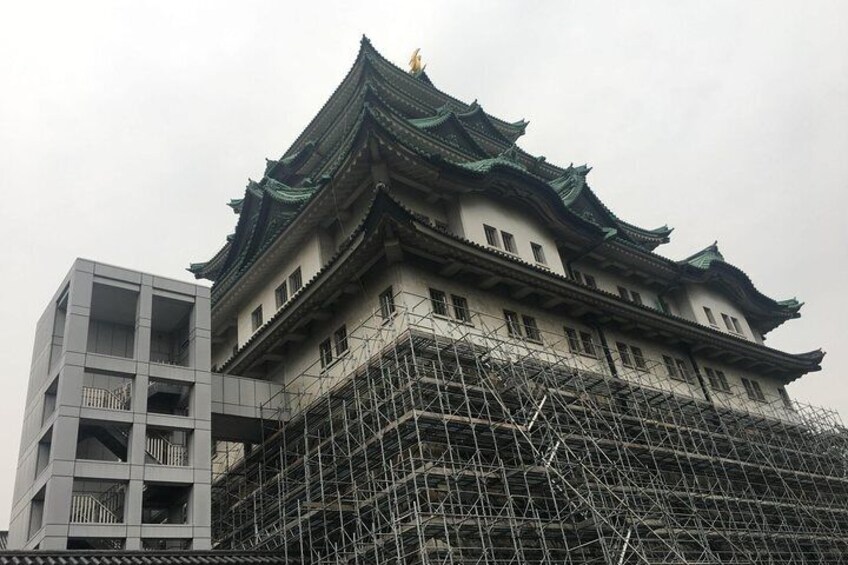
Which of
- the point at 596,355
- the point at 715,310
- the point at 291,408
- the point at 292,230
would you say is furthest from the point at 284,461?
the point at 715,310

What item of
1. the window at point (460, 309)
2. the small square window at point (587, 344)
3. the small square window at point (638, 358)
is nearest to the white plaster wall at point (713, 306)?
the small square window at point (638, 358)

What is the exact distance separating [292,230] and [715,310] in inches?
816

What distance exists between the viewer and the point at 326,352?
22266mm

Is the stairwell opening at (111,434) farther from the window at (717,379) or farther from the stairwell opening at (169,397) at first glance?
the window at (717,379)

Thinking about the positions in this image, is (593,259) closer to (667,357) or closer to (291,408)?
(667,357)

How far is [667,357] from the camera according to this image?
27562 millimetres

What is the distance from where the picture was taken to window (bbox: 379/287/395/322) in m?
20.0

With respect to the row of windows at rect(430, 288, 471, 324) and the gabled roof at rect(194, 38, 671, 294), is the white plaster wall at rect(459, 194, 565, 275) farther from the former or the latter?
the row of windows at rect(430, 288, 471, 324)

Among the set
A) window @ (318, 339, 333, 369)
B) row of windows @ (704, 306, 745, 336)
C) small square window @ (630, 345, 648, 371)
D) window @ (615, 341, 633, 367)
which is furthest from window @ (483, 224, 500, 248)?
row of windows @ (704, 306, 745, 336)

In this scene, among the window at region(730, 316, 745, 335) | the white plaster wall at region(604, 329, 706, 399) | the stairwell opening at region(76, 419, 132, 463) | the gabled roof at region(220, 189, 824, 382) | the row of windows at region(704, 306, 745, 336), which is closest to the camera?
the stairwell opening at region(76, 419, 132, 463)

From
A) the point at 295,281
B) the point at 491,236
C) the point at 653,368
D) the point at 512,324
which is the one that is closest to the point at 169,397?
the point at 295,281

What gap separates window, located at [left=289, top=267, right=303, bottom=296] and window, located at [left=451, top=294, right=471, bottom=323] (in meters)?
6.33

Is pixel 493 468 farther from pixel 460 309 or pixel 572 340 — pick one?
pixel 572 340

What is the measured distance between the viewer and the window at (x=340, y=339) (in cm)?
2161
